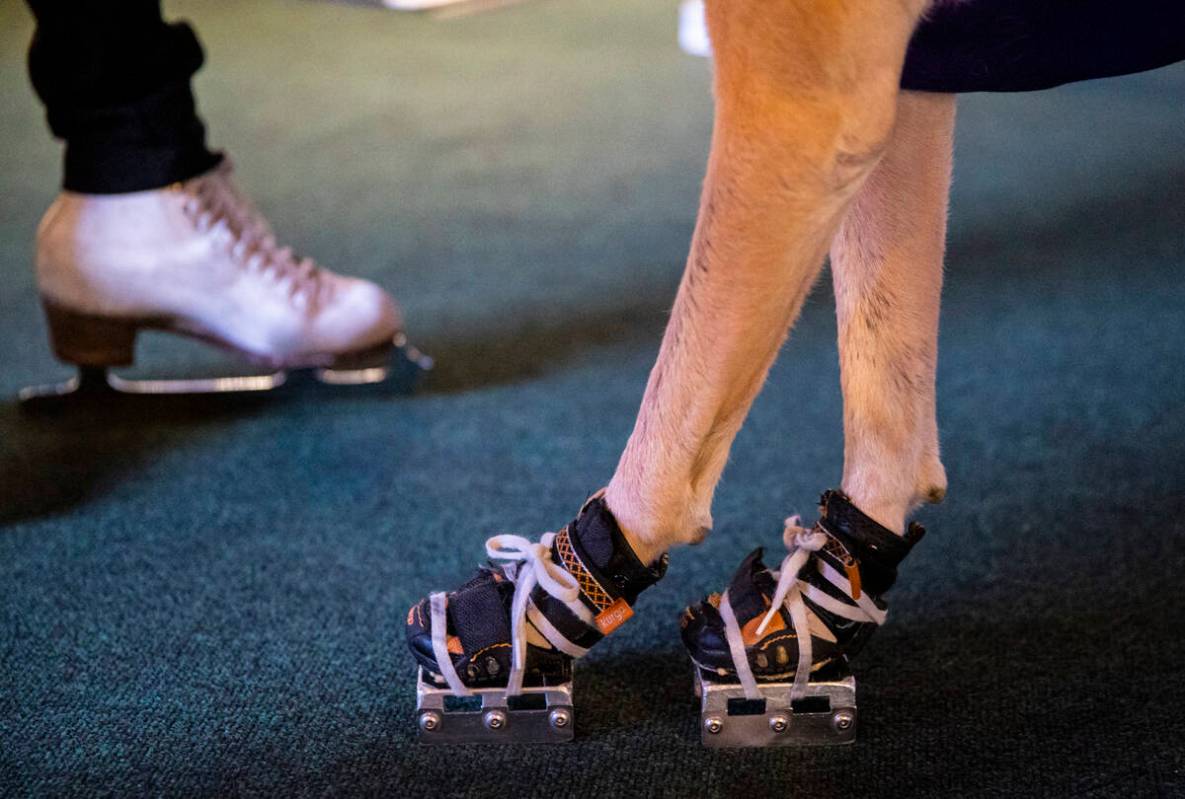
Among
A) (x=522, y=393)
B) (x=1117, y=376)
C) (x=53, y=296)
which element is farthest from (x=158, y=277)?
(x=1117, y=376)

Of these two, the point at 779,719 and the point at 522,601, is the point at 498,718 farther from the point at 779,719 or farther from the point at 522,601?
the point at 779,719

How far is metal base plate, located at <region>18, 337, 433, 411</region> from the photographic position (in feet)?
4.38

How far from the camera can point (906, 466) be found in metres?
0.83

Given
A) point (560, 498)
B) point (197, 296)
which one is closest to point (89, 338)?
point (197, 296)

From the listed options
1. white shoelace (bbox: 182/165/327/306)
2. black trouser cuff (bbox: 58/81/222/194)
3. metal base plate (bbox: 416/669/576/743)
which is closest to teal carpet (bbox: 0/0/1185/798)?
metal base plate (bbox: 416/669/576/743)

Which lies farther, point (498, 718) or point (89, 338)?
point (89, 338)

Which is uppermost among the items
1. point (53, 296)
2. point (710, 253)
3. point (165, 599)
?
point (710, 253)

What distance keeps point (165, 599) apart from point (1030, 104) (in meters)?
2.04

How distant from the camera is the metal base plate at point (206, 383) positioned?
1.33 m

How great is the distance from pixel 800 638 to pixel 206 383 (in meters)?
0.82

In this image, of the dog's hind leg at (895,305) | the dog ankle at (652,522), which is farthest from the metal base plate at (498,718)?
the dog's hind leg at (895,305)

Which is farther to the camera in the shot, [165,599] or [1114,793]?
[165,599]

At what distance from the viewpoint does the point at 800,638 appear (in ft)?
2.64

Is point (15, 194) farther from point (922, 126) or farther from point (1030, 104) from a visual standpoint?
point (1030, 104)
